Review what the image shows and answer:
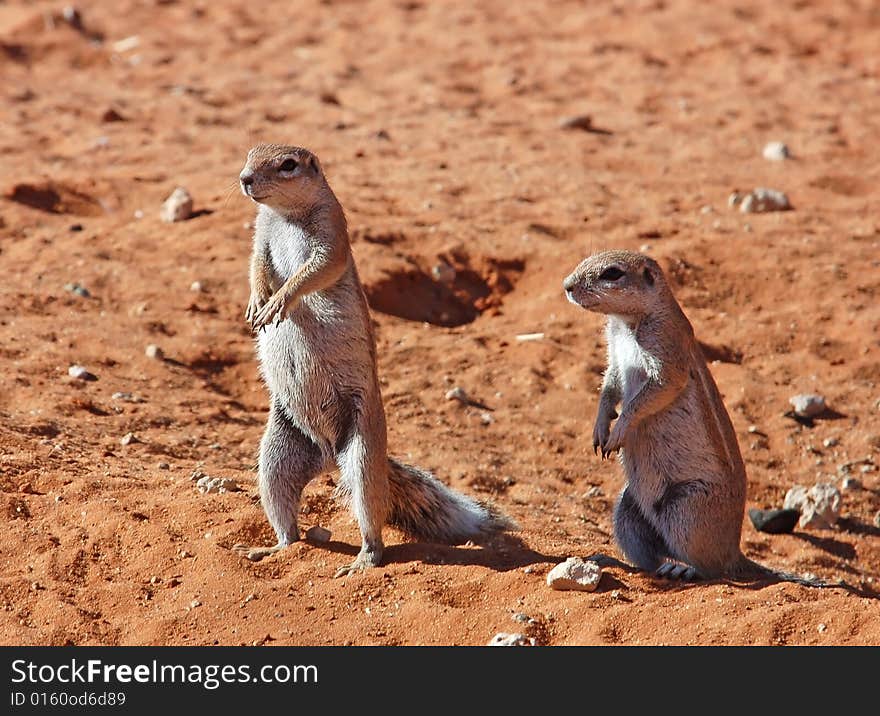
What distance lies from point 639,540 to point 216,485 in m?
2.17

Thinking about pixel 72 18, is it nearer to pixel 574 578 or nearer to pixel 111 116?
pixel 111 116

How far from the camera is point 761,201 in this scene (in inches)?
442

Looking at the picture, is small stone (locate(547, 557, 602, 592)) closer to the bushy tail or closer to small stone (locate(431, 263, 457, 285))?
the bushy tail

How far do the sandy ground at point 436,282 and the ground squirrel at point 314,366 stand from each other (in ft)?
0.87

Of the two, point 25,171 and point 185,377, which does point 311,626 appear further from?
point 25,171

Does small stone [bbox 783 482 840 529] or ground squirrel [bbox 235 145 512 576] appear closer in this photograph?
ground squirrel [bbox 235 145 512 576]

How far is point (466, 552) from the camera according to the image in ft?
21.0

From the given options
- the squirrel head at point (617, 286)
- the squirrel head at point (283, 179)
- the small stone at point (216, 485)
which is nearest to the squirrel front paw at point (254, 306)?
the squirrel head at point (283, 179)

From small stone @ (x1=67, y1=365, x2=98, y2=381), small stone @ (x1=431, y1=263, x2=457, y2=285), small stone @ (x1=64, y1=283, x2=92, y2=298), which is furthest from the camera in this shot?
small stone @ (x1=431, y1=263, x2=457, y2=285)

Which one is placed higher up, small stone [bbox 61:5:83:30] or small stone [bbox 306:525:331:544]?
small stone [bbox 61:5:83:30]

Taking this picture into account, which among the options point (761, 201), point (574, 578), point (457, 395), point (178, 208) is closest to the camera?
point (574, 578)

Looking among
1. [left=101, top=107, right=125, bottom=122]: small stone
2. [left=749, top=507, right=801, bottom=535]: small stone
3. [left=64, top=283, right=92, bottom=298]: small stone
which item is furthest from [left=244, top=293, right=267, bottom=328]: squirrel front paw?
[left=101, top=107, right=125, bottom=122]: small stone

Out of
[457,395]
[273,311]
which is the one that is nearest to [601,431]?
[273,311]

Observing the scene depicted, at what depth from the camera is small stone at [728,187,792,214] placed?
441 inches
